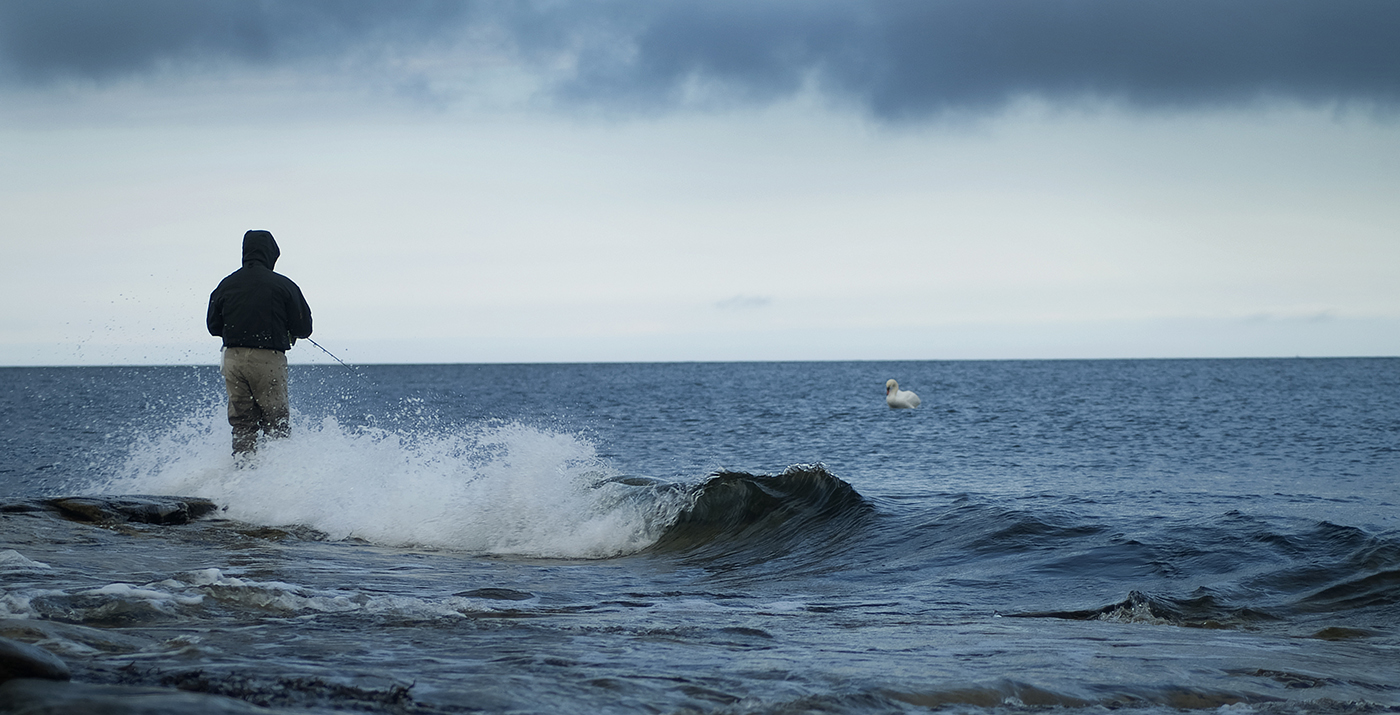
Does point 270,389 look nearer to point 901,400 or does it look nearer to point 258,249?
point 258,249

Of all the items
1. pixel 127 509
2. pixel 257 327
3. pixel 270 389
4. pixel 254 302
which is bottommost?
pixel 127 509

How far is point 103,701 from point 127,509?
728 cm

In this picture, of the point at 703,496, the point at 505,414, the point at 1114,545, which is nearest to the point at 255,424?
the point at 703,496

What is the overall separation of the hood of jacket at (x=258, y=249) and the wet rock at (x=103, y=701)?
Answer: 783cm

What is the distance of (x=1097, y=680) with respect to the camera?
426 centimetres

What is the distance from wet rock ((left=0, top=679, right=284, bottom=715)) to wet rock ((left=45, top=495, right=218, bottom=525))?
21.7ft

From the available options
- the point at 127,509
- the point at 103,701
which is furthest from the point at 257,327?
the point at 103,701

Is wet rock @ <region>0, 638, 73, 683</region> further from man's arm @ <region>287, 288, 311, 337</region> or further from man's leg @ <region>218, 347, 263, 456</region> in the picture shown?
man's arm @ <region>287, 288, 311, 337</region>

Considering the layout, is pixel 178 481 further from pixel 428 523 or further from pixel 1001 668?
pixel 1001 668

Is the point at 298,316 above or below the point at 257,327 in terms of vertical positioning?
above

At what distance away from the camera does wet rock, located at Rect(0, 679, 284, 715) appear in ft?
8.32

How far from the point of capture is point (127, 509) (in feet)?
29.4

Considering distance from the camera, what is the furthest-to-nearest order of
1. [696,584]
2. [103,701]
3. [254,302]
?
[254,302] → [696,584] → [103,701]

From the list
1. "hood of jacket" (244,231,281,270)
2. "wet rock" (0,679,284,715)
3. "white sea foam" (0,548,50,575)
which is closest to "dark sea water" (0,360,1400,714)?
"white sea foam" (0,548,50,575)
